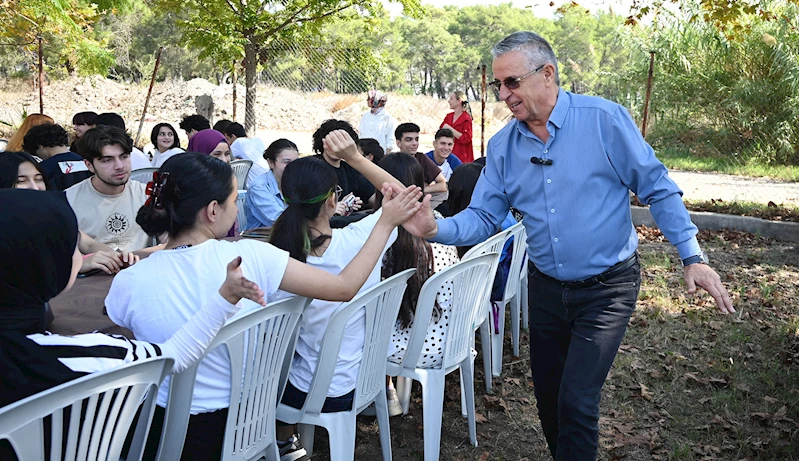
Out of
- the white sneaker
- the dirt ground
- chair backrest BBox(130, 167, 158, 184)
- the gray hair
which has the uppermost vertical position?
the gray hair

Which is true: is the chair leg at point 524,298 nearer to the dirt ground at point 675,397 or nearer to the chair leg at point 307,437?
the dirt ground at point 675,397

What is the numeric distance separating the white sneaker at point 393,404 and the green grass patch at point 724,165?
13.5 meters

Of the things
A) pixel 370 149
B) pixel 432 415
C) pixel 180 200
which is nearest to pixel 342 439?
pixel 432 415

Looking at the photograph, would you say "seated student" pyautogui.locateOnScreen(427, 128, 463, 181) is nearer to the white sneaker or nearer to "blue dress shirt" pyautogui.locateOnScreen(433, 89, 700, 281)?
the white sneaker

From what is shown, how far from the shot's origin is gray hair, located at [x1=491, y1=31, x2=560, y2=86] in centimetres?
257

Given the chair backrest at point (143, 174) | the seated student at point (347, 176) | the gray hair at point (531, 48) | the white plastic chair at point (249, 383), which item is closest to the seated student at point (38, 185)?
the white plastic chair at point (249, 383)

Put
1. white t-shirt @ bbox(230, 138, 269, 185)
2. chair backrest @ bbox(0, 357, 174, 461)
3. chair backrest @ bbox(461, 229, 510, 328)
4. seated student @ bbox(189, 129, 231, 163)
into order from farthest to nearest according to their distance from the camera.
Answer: white t-shirt @ bbox(230, 138, 269, 185)
seated student @ bbox(189, 129, 231, 163)
chair backrest @ bbox(461, 229, 510, 328)
chair backrest @ bbox(0, 357, 174, 461)

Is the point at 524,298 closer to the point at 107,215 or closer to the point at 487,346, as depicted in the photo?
the point at 487,346

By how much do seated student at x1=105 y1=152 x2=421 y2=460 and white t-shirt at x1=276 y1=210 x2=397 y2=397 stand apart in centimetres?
43

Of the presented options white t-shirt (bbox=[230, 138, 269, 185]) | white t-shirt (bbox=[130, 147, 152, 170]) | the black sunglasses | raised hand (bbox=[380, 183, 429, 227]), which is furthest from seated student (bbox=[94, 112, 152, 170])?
the black sunglasses

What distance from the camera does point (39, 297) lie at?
68.3 inches

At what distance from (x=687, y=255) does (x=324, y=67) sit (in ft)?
51.9

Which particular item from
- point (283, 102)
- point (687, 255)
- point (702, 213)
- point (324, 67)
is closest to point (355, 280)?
point (687, 255)

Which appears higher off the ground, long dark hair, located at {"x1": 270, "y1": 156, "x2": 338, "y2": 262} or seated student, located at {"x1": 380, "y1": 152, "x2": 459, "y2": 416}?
long dark hair, located at {"x1": 270, "y1": 156, "x2": 338, "y2": 262}
